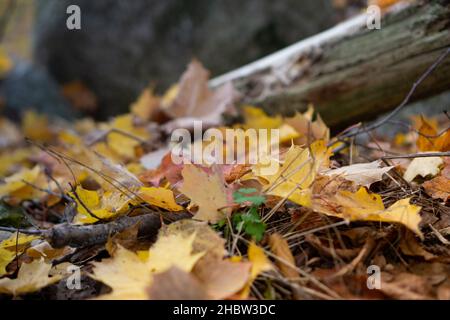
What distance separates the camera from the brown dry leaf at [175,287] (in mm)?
599

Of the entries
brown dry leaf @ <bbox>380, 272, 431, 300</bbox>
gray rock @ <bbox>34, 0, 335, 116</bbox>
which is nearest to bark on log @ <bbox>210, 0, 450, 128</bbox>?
brown dry leaf @ <bbox>380, 272, 431, 300</bbox>

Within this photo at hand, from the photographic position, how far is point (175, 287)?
2.00 feet

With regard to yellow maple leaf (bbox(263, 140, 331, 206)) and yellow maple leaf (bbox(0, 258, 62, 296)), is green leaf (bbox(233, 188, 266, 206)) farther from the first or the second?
yellow maple leaf (bbox(0, 258, 62, 296))

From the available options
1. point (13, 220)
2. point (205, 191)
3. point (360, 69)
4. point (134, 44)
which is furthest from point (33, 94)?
point (205, 191)

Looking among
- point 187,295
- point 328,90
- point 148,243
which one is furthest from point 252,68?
point 187,295

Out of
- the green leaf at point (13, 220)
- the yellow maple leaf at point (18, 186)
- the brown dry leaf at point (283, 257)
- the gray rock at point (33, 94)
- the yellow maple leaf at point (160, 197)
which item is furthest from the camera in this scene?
the gray rock at point (33, 94)

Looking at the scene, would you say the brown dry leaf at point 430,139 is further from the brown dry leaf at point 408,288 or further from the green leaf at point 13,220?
the green leaf at point 13,220

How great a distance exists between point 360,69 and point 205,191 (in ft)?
3.53

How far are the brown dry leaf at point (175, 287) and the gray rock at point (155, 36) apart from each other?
9.99ft

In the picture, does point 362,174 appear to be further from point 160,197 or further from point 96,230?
point 96,230

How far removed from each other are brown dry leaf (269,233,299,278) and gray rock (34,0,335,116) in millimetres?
2907

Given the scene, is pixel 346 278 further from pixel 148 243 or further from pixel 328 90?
pixel 328 90

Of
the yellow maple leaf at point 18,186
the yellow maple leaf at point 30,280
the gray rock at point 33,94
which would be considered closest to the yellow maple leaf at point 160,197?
the yellow maple leaf at point 30,280

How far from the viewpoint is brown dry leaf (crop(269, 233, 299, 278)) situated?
2.33 feet
